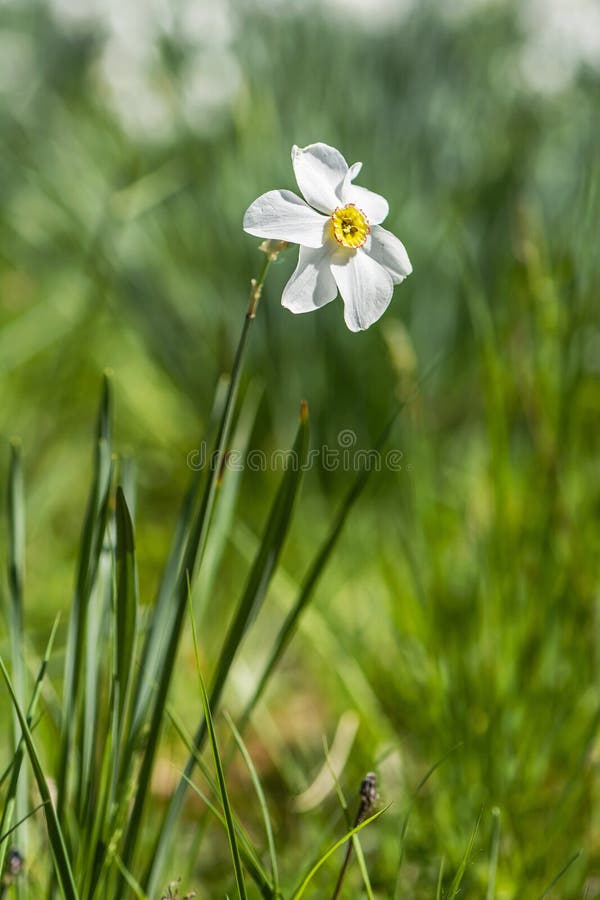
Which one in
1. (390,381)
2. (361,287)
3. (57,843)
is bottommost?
(57,843)

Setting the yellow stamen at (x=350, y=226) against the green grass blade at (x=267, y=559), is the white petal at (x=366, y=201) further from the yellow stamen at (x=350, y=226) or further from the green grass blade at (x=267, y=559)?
the green grass blade at (x=267, y=559)

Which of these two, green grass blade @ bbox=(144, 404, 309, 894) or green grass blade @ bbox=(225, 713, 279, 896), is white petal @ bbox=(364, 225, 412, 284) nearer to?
green grass blade @ bbox=(144, 404, 309, 894)

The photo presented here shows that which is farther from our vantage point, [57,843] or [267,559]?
[267,559]

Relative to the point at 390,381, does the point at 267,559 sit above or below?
below

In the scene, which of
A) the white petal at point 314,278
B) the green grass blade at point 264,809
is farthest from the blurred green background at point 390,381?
the white petal at point 314,278

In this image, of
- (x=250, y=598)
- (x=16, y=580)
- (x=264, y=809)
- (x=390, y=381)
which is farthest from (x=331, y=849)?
(x=390, y=381)

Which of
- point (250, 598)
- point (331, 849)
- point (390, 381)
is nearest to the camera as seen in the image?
point (331, 849)

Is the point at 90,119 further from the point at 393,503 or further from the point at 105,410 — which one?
the point at 105,410

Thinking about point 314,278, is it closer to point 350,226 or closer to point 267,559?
point 350,226
